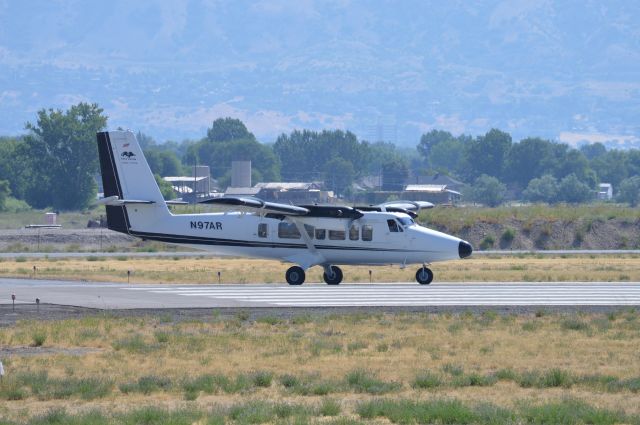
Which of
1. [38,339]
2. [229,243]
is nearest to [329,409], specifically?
[38,339]

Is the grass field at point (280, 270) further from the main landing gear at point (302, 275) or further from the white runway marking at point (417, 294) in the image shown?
the white runway marking at point (417, 294)

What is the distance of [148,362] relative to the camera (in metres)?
22.3

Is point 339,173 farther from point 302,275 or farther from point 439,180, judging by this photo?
point 302,275

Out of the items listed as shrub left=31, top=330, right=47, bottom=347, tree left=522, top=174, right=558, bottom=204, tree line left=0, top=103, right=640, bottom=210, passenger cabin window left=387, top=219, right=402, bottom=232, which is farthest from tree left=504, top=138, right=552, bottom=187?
shrub left=31, top=330, right=47, bottom=347

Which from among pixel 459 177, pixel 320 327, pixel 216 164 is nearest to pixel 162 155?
pixel 216 164

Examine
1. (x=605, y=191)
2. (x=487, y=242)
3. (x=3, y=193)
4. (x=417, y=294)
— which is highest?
(x=605, y=191)

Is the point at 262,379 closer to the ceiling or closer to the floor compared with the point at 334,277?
closer to the floor

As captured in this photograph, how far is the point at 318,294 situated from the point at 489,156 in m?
157

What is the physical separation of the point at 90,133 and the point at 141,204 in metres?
89.4

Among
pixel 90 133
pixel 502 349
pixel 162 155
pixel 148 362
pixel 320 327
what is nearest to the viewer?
pixel 148 362

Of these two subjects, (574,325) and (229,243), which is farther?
(229,243)

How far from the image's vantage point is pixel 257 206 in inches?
Answer: 1469

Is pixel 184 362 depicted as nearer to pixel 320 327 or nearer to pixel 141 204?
pixel 320 327

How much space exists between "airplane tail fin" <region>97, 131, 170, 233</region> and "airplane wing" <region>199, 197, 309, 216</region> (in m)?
3.53
